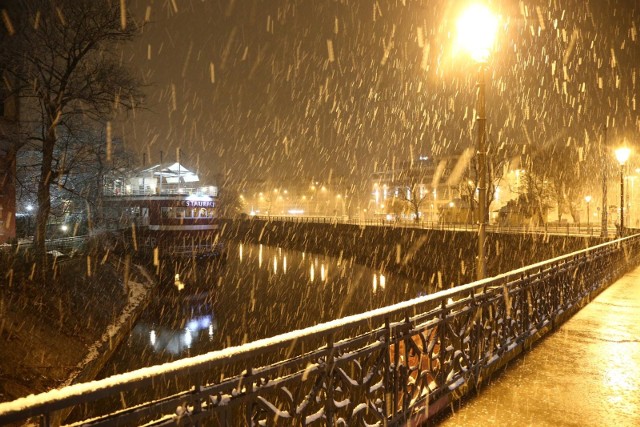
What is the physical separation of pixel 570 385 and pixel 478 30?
5060 millimetres

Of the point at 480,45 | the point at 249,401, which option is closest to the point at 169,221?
the point at 480,45

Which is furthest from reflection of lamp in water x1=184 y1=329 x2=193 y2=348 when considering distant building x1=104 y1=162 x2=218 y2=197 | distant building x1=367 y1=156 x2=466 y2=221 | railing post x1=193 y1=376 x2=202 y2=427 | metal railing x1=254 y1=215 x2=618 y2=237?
distant building x1=367 y1=156 x2=466 y2=221

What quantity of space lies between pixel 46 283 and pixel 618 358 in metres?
15.9

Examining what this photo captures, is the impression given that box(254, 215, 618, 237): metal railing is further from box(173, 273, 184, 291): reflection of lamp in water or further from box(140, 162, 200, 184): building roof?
box(173, 273, 184, 291): reflection of lamp in water

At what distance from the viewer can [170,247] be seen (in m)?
40.7

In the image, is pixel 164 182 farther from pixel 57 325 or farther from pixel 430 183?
pixel 430 183

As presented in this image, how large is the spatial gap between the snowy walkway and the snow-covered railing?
28cm

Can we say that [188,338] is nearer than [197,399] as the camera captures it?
No

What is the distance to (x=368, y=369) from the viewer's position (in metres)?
4.18

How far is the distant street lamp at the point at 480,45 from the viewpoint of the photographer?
715cm

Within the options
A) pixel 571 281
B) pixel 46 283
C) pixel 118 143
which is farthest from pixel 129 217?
pixel 571 281

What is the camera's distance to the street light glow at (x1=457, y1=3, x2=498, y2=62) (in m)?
7.14

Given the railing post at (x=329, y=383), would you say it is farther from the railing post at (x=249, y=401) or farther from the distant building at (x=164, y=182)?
the distant building at (x=164, y=182)

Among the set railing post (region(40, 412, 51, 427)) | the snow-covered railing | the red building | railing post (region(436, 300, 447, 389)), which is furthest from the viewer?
the red building
